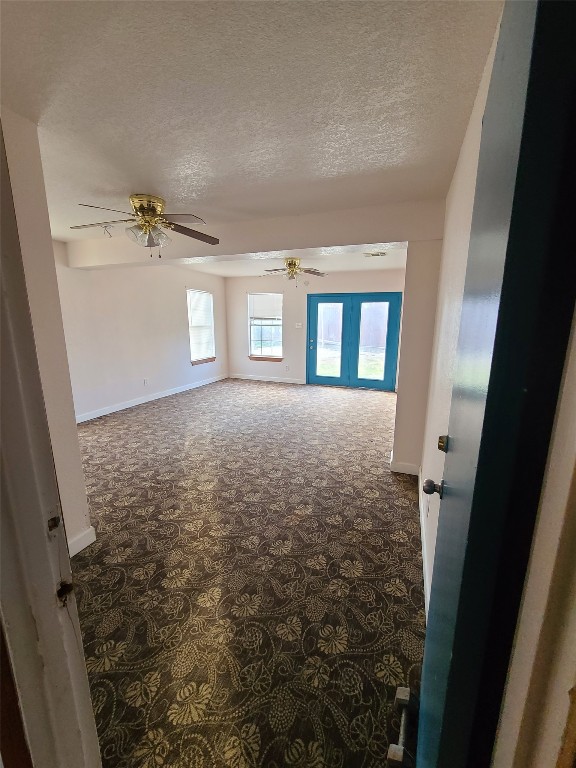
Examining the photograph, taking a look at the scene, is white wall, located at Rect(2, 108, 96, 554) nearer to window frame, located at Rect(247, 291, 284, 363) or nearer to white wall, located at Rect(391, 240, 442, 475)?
white wall, located at Rect(391, 240, 442, 475)

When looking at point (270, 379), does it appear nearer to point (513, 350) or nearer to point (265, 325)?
point (265, 325)

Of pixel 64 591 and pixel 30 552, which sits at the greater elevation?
pixel 30 552

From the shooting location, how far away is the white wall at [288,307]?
6.30 metres

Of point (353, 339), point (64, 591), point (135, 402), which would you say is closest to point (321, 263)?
point (353, 339)

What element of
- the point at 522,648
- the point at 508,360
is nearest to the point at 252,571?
the point at 522,648

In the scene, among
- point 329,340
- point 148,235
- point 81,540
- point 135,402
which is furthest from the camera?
point 329,340

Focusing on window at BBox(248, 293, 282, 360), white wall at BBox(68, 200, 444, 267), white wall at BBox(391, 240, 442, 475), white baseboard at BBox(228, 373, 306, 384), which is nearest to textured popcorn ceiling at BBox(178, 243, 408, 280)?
white wall at BBox(68, 200, 444, 267)

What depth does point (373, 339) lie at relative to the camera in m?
6.54

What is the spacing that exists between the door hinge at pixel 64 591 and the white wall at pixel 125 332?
15.2 ft

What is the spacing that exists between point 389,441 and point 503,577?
363 cm

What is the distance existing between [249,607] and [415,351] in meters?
2.40

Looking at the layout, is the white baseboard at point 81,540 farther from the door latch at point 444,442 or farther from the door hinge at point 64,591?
the door latch at point 444,442

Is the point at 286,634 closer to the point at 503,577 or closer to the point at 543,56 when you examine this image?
the point at 503,577

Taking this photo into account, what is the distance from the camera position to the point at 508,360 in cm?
43
